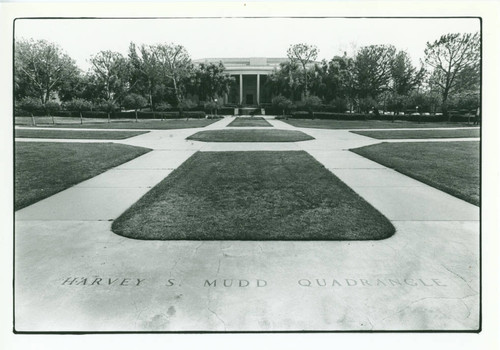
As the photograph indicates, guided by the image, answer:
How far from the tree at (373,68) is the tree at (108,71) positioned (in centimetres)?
2393

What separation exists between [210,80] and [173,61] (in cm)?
1122

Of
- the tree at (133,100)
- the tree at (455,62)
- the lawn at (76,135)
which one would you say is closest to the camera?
the lawn at (76,135)

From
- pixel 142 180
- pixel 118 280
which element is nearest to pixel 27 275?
pixel 118 280

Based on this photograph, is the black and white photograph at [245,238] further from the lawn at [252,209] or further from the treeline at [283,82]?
the treeline at [283,82]

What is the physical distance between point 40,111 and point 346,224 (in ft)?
103

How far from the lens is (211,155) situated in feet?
40.4

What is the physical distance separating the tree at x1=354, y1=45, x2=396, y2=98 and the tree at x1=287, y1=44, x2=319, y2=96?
4.62 meters

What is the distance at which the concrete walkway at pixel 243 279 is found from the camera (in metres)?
3.12

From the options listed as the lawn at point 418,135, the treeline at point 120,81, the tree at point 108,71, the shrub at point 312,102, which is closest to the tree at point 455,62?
the lawn at point 418,135

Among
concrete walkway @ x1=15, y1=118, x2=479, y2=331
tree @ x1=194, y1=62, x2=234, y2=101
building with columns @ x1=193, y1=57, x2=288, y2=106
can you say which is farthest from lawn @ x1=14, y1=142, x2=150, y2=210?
building with columns @ x1=193, y1=57, x2=288, y2=106

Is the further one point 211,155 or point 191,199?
point 211,155

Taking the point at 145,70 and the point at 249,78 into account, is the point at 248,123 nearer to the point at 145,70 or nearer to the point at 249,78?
the point at 145,70

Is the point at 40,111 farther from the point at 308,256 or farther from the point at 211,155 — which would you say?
the point at 308,256

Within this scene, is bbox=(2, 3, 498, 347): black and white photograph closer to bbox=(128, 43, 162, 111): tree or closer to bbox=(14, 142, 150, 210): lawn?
bbox=(14, 142, 150, 210): lawn
